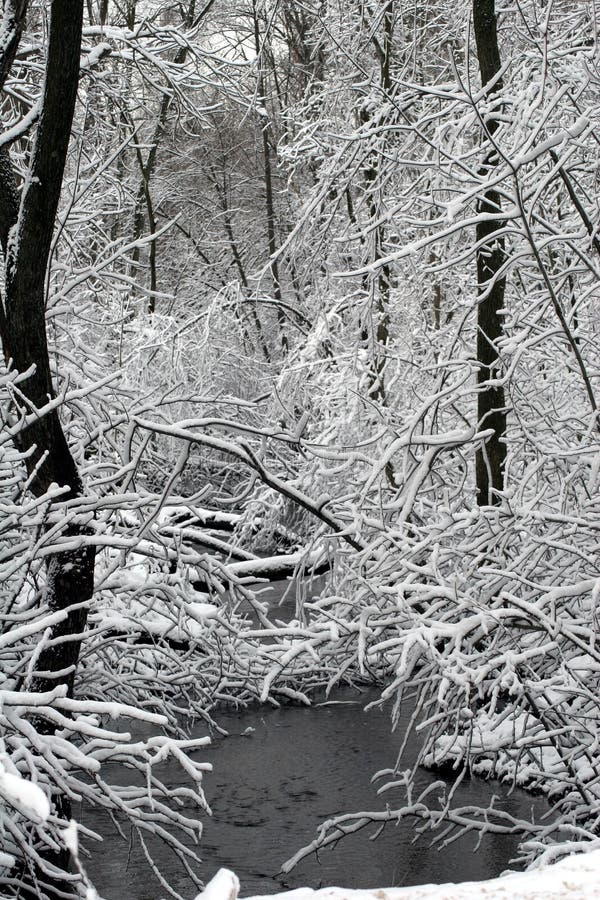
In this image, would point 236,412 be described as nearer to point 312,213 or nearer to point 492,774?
point 312,213

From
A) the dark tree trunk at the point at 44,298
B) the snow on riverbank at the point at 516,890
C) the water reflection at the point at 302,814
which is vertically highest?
the dark tree trunk at the point at 44,298

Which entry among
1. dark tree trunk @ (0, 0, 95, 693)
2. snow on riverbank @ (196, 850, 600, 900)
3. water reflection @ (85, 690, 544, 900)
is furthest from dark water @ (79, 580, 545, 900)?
snow on riverbank @ (196, 850, 600, 900)

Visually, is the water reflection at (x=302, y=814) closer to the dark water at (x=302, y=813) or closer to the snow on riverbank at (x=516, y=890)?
the dark water at (x=302, y=813)

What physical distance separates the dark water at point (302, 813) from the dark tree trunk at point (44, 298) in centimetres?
168

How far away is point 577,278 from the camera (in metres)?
7.58

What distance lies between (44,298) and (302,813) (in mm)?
4304

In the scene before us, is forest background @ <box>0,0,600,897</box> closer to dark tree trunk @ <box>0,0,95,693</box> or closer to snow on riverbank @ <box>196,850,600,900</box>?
dark tree trunk @ <box>0,0,95,693</box>

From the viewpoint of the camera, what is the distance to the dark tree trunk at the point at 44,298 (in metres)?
4.72

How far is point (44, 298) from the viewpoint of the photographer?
4.90 meters

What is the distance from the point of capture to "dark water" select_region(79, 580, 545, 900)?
624cm

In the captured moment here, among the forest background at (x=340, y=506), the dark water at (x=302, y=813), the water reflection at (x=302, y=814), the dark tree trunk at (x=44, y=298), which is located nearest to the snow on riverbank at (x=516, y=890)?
the forest background at (x=340, y=506)

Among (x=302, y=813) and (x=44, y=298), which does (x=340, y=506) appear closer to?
(x=44, y=298)

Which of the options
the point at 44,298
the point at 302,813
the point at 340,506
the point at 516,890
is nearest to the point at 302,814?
the point at 302,813

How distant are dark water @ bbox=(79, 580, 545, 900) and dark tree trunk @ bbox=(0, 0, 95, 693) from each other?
1676mm
